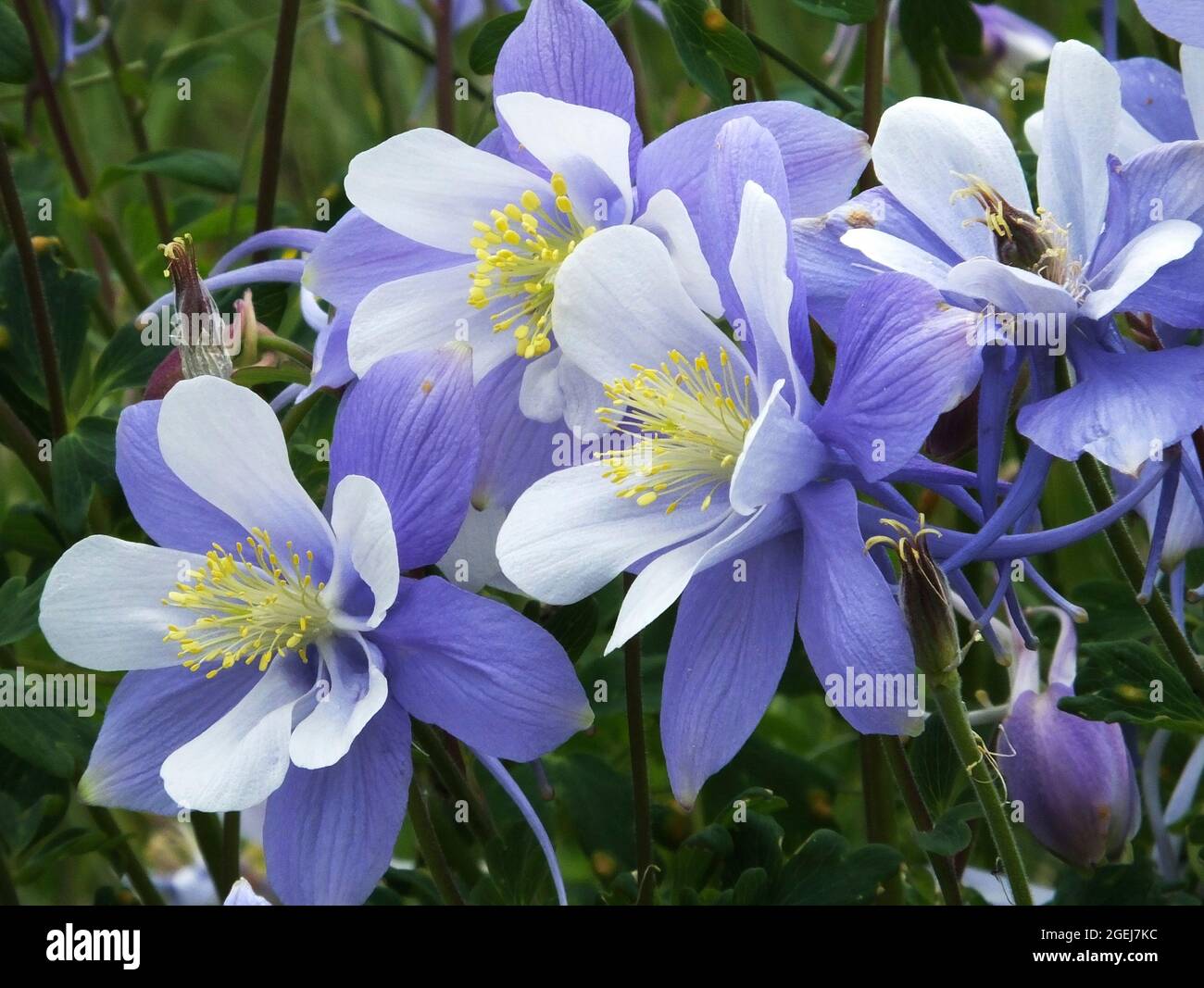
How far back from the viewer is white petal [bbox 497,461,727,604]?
64 centimetres

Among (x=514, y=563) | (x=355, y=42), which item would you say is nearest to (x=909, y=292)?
(x=514, y=563)

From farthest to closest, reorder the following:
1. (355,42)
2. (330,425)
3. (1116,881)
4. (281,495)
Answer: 1. (355,42)
2. (330,425)
3. (1116,881)
4. (281,495)

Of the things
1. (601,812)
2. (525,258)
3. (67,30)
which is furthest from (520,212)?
(67,30)

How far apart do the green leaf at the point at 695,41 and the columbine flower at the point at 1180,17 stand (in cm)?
22

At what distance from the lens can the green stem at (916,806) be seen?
804 millimetres

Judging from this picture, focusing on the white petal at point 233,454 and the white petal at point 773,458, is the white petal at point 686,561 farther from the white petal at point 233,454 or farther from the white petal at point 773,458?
the white petal at point 233,454

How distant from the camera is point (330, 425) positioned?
3.08 ft

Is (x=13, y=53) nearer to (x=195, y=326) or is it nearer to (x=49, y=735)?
(x=195, y=326)

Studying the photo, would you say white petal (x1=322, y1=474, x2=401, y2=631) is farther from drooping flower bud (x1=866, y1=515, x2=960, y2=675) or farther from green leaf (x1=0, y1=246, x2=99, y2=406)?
green leaf (x1=0, y1=246, x2=99, y2=406)

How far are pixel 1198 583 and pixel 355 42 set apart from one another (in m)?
1.71

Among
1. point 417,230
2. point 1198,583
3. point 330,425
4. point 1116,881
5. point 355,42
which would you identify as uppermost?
point 355,42

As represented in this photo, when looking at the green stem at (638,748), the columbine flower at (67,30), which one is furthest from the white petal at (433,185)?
the columbine flower at (67,30)

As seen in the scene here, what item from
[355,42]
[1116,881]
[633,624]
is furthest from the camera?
[355,42]

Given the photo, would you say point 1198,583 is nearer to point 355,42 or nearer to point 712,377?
point 712,377
